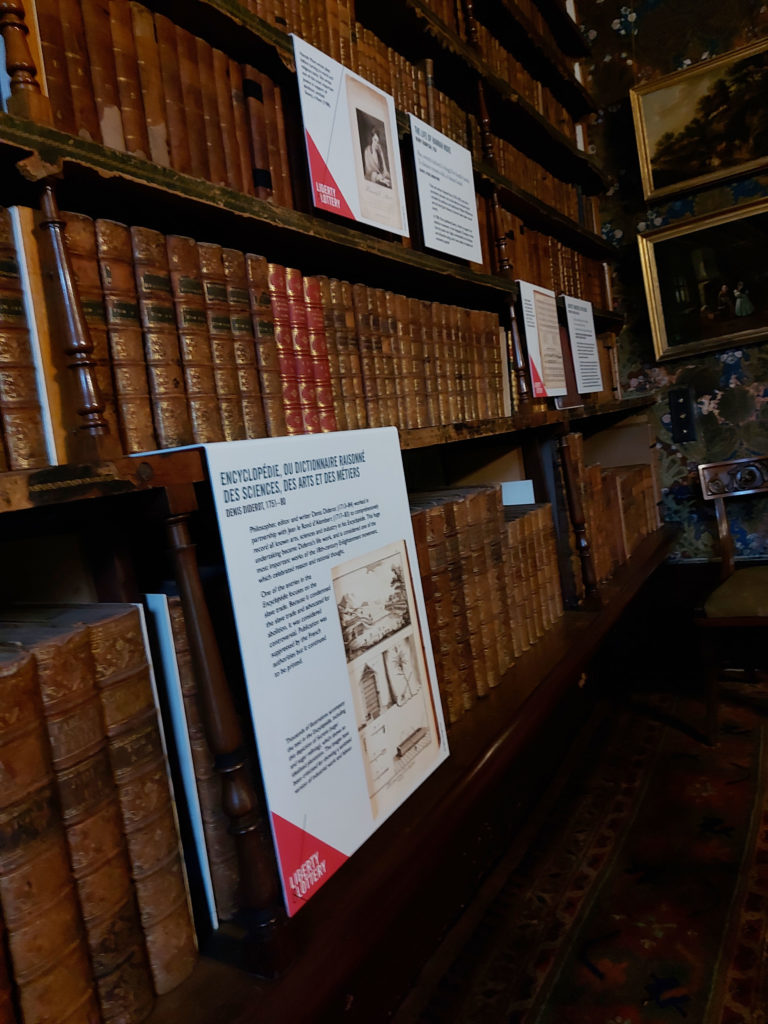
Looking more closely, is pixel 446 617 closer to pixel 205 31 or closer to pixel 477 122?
pixel 205 31

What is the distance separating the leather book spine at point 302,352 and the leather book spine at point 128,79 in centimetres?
27

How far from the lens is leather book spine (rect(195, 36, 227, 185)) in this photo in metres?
1.00

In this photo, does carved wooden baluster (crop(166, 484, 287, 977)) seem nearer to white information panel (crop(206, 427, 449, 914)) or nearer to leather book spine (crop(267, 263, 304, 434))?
white information panel (crop(206, 427, 449, 914))

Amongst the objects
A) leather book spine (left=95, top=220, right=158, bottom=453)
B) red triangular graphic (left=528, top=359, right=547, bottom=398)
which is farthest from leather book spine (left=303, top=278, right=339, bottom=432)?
red triangular graphic (left=528, top=359, right=547, bottom=398)

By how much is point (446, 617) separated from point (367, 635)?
35 centimetres

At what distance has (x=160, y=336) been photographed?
86 cm

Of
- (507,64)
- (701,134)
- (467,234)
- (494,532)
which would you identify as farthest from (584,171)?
(494,532)

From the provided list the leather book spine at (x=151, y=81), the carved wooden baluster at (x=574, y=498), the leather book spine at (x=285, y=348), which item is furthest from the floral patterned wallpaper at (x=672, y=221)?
the leather book spine at (x=151, y=81)

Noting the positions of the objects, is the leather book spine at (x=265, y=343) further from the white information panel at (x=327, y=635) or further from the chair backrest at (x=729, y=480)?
the chair backrest at (x=729, y=480)

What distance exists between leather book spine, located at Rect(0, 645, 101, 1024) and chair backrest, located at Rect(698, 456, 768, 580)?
2.64m

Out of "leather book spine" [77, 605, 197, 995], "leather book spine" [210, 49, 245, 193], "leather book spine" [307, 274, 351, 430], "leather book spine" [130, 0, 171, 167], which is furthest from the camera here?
"leather book spine" [307, 274, 351, 430]

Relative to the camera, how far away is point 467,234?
5.36 feet

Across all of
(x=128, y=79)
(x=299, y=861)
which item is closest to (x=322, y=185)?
(x=128, y=79)

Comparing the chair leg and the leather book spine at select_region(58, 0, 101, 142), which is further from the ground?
the leather book spine at select_region(58, 0, 101, 142)
